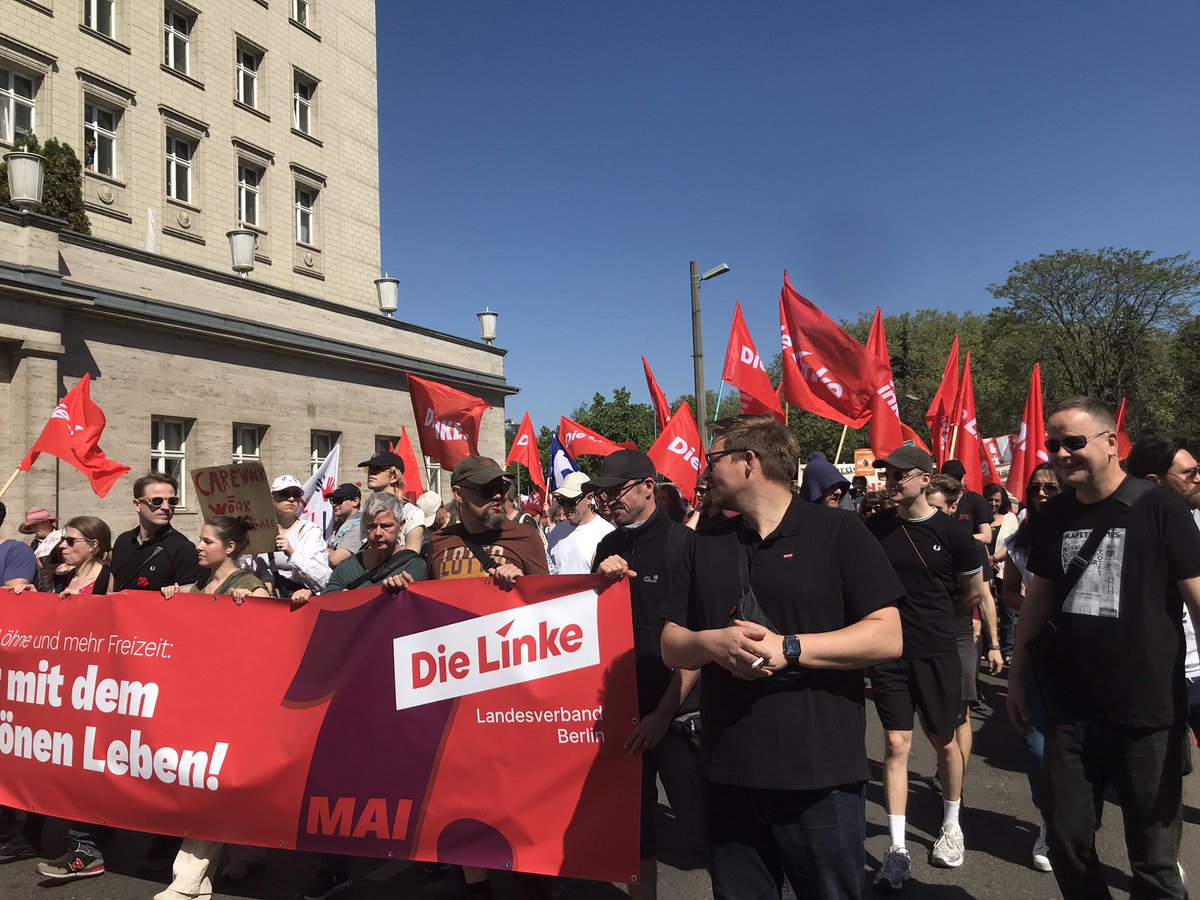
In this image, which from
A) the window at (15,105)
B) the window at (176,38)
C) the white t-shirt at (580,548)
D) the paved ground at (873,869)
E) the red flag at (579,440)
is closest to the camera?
the paved ground at (873,869)

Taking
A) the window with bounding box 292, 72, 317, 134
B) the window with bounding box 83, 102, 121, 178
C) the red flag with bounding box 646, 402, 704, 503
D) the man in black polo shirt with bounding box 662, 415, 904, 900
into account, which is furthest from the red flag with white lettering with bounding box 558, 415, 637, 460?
the window with bounding box 292, 72, 317, 134

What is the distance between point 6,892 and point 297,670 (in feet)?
5.83

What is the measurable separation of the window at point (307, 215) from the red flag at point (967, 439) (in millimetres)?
21070

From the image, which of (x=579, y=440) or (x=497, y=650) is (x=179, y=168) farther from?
(x=497, y=650)

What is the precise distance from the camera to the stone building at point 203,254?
1625 cm

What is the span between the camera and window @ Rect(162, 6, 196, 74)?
76.4 ft

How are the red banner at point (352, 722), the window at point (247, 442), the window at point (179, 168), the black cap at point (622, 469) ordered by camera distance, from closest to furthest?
the red banner at point (352, 722), the black cap at point (622, 469), the window at point (247, 442), the window at point (179, 168)

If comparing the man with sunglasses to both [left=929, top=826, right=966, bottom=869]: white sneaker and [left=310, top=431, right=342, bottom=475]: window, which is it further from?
[left=310, top=431, right=342, bottom=475]: window

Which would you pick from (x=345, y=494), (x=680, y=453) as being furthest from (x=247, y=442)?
(x=345, y=494)

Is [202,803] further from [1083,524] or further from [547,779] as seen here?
[1083,524]

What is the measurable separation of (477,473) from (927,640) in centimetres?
245

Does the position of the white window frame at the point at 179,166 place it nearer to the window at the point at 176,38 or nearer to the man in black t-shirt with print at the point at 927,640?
the window at the point at 176,38

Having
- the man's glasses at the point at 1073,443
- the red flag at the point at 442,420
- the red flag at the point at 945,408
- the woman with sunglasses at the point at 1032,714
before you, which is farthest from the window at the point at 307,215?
the man's glasses at the point at 1073,443

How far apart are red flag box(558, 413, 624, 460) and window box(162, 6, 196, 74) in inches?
628
